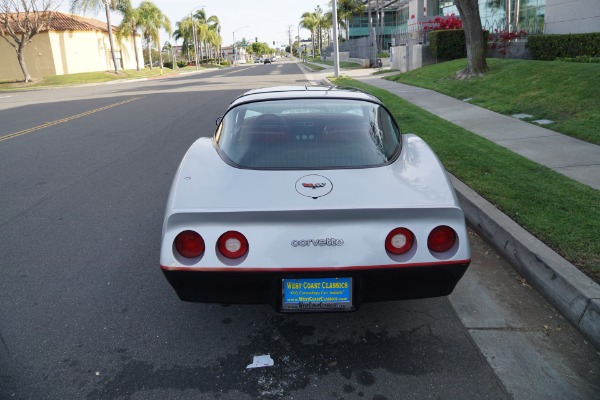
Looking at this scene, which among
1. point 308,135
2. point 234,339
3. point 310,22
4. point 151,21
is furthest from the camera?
point 310,22

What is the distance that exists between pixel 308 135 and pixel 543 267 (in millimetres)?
1948

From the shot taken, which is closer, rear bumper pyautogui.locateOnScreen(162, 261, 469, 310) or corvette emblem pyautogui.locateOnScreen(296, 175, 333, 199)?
rear bumper pyautogui.locateOnScreen(162, 261, 469, 310)

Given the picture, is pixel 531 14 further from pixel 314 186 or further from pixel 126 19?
pixel 126 19

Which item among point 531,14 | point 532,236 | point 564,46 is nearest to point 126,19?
point 531,14

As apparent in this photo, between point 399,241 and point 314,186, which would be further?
point 314,186

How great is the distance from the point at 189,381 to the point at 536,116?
9.36 metres

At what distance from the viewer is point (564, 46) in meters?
16.8

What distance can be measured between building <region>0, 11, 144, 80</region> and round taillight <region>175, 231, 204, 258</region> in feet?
165

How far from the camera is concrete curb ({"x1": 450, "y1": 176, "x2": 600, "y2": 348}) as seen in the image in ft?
10.0

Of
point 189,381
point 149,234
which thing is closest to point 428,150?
point 189,381

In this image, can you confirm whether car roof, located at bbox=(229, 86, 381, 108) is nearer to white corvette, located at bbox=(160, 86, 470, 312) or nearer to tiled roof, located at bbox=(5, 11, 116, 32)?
white corvette, located at bbox=(160, 86, 470, 312)

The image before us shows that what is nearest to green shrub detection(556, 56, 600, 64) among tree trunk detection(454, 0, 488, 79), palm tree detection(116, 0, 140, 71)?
tree trunk detection(454, 0, 488, 79)

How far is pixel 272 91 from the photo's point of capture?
4281 millimetres

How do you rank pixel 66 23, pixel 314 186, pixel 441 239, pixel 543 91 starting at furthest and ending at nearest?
1. pixel 66 23
2. pixel 543 91
3. pixel 314 186
4. pixel 441 239
